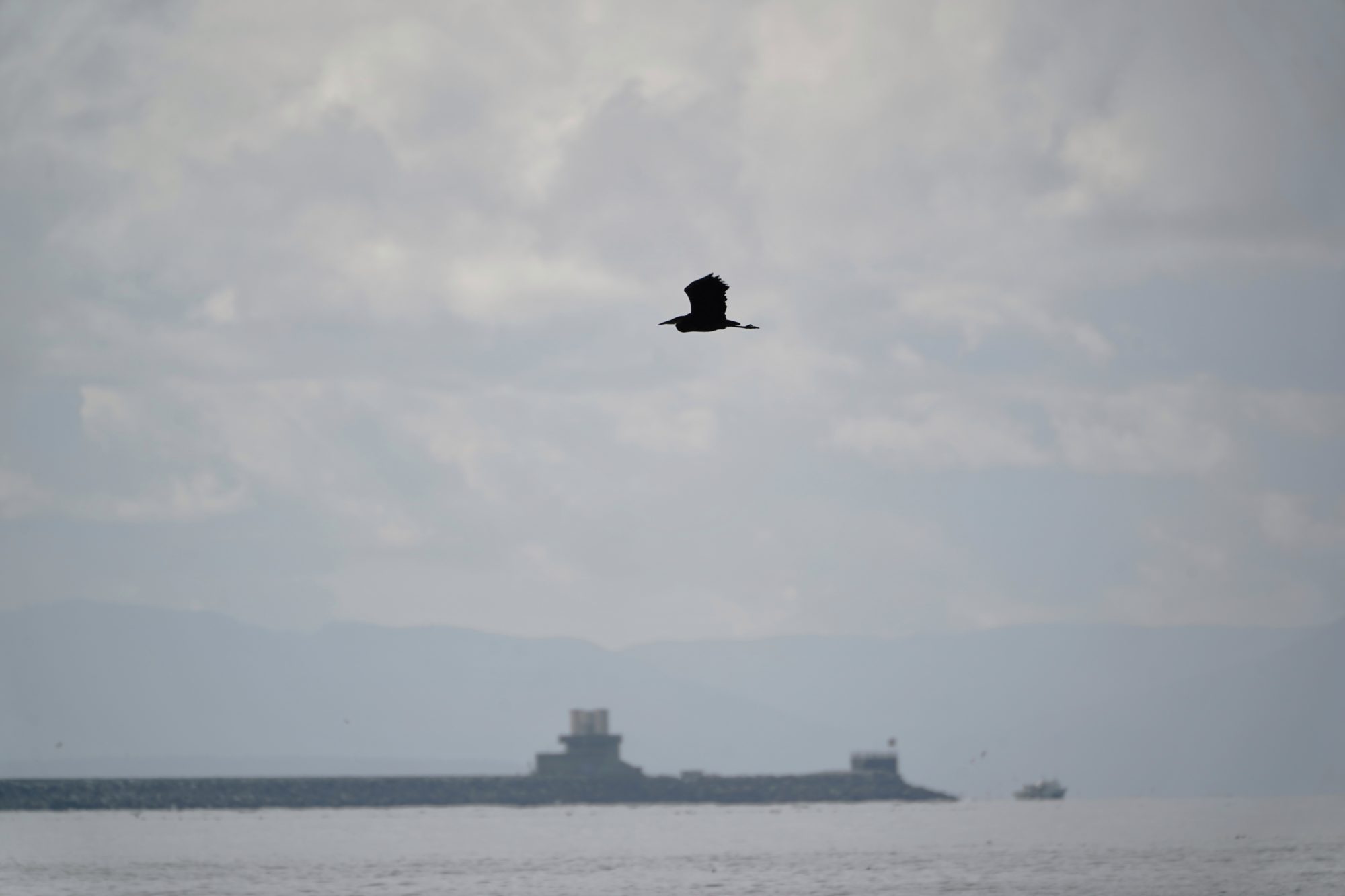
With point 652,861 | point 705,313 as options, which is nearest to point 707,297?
point 705,313

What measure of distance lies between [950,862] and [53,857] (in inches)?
2758

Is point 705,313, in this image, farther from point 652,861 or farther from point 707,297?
point 652,861

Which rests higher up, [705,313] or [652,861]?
[705,313]

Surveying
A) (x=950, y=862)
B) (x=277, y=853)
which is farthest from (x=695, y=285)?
(x=277, y=853)

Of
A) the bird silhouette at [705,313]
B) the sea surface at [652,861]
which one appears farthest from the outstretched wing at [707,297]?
the sea surface at [652,861]

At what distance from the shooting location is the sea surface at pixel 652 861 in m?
104

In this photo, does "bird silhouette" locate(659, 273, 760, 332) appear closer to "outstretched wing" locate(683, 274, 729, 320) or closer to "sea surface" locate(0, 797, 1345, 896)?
"outstretched wing" locate(683, 274, 729, 320)

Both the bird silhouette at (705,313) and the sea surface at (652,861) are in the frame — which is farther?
the sea surface at (652,861)

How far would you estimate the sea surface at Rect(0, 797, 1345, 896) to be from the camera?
104 meters

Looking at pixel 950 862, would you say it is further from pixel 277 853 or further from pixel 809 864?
pixel 277 853

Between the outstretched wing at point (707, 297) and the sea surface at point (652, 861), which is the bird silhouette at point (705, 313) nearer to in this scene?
the outstretched wing at point (707, 297)

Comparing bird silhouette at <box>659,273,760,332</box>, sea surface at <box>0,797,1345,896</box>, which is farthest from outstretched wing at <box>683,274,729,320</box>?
sea surface at <box>0,797,1345,896</box>

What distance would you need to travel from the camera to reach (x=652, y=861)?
426 feet

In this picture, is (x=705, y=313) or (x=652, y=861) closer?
(x=705, y=313)
